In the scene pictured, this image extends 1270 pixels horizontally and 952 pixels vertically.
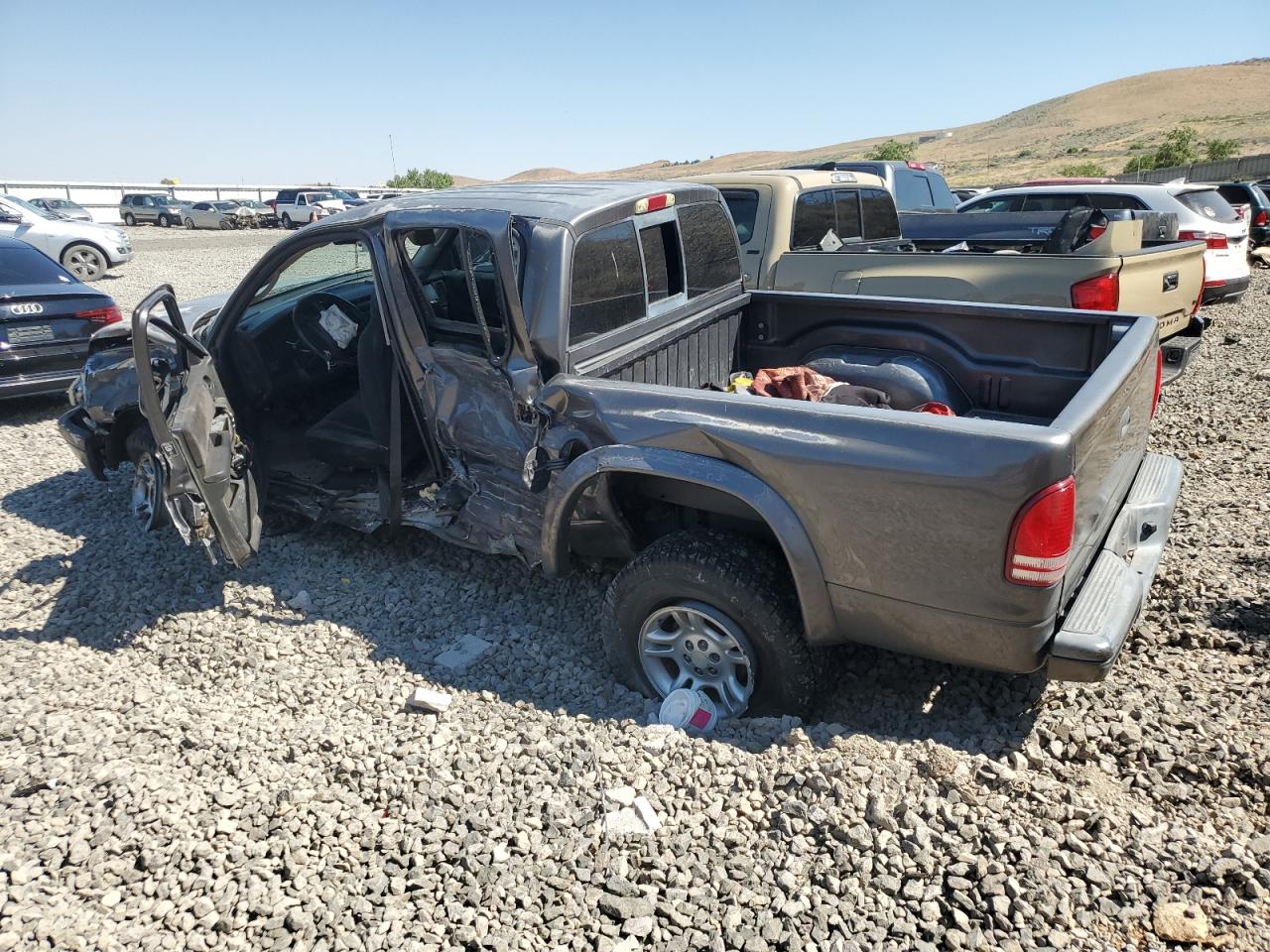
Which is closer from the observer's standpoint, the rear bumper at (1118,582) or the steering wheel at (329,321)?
the rear bumper at (1118,582)

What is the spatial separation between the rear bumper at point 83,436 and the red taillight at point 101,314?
9.84 ft

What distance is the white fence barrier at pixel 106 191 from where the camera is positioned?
4231 cm

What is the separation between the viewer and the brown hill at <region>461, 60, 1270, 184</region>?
192 feet

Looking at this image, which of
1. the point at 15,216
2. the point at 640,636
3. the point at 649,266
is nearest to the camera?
the point at 640,636

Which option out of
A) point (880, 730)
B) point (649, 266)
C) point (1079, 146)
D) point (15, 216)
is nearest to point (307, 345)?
point (649, 266)

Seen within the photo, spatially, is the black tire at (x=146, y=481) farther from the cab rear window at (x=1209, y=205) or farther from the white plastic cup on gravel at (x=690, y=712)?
the cab rear window at (x=1209, y=205)

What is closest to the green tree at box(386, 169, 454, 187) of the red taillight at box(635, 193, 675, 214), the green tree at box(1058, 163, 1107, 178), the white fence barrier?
the white fence barrier

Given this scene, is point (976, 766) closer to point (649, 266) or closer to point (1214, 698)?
point (1214, 698)

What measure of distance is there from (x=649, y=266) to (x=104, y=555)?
349 cm

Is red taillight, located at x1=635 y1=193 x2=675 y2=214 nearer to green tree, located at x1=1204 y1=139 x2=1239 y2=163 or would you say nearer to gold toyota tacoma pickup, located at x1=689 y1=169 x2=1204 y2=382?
gold toyota tacoma pickup, located at x1=689 y1=169 x2=1204 y2=382

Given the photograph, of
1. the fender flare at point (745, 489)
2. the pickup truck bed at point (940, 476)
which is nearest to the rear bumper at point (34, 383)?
the pickup truck bed at point (940, 476)

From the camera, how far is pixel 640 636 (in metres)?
3.22

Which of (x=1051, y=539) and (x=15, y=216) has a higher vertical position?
(x=15, y=216)

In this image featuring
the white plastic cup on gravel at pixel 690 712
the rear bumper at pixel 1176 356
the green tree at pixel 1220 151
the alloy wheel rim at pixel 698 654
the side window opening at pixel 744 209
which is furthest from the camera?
the green tree at pixel 1220 151
